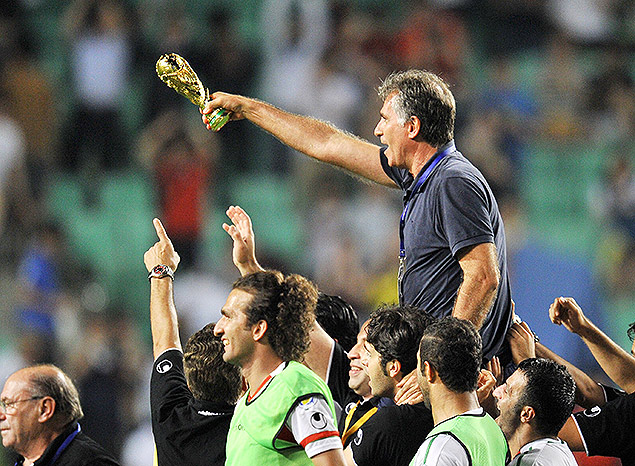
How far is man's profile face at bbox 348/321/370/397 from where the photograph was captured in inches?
153

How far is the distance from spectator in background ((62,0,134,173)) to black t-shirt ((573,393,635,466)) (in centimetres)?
732

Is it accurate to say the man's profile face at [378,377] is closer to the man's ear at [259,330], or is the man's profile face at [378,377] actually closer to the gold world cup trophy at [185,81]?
the man's ear at [259,330]

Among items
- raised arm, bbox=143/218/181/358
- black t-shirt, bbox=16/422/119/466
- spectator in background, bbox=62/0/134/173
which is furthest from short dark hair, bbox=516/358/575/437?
spectator in background, bbox=62/0/134/173

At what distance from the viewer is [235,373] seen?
3912 mm

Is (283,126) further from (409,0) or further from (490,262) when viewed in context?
(409,0)

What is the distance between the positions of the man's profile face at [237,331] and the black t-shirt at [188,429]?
0.35 meters

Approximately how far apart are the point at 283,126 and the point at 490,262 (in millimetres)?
1455

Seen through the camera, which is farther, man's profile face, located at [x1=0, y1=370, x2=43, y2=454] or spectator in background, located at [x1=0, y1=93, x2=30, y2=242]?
spectator in background, located at [x1=0, y1=93, x2=30, y2=242]

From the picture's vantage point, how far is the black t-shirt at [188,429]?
12.4ft

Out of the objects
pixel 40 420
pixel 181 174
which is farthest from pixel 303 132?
pixel 181 174

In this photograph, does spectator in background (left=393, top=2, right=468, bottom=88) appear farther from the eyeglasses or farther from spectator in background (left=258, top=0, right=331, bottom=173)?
the eyeglasses

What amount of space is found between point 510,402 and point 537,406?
10 centimetres

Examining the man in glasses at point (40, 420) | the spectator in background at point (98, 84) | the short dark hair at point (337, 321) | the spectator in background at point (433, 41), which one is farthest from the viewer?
the spectator in background at point (433, 41)

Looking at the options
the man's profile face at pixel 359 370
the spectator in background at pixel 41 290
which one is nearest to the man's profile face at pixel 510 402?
the man's profile face at pixel 359 370
